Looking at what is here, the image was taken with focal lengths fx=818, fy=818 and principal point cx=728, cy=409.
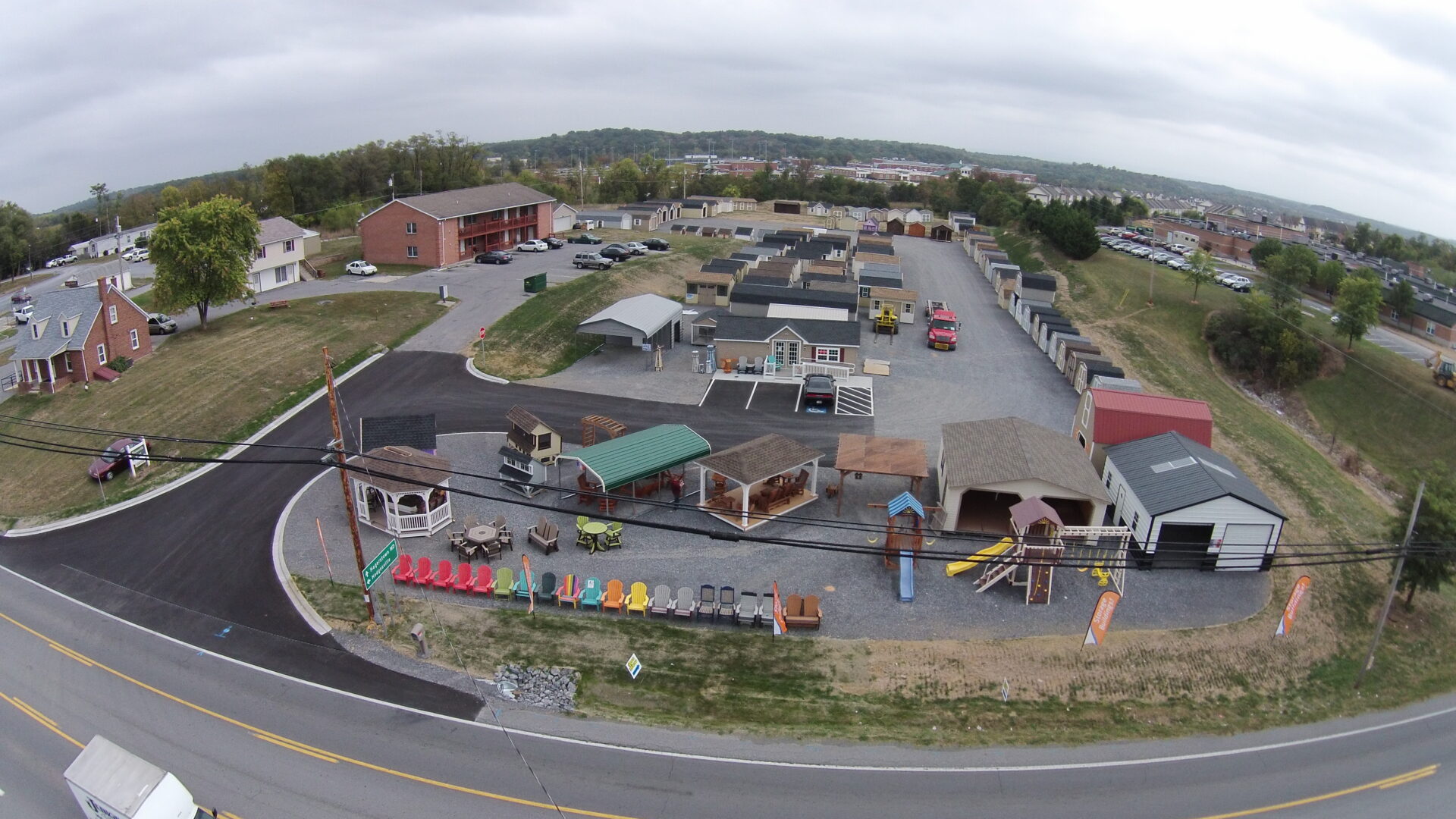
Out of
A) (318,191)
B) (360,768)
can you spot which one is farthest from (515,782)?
(318,191)

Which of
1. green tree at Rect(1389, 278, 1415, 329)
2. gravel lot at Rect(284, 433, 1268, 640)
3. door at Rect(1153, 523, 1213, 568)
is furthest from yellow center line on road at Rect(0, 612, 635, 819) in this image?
green tree at Rect(1389, 278, 1415, 329)

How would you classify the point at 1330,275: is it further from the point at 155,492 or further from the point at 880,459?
the point at 155,492

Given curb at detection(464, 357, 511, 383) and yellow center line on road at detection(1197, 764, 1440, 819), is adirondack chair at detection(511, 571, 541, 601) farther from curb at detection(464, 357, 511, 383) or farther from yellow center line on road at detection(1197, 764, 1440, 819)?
curb at detection(464, 357, 511, 383)

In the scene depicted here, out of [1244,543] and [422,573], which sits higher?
[1244,543]

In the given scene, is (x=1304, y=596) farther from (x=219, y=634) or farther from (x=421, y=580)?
(x=219, y=634)

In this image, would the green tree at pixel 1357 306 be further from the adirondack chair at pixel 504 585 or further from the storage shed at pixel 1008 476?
the adirondack chair at pixel 504 585

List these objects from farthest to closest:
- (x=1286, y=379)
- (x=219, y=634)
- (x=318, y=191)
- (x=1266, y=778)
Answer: (x=318, y=191) < (x=1286, y=379) < (x=219, y=634) < (x=1266, y=778)

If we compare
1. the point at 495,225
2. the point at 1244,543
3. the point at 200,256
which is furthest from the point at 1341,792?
the point at 495,225
